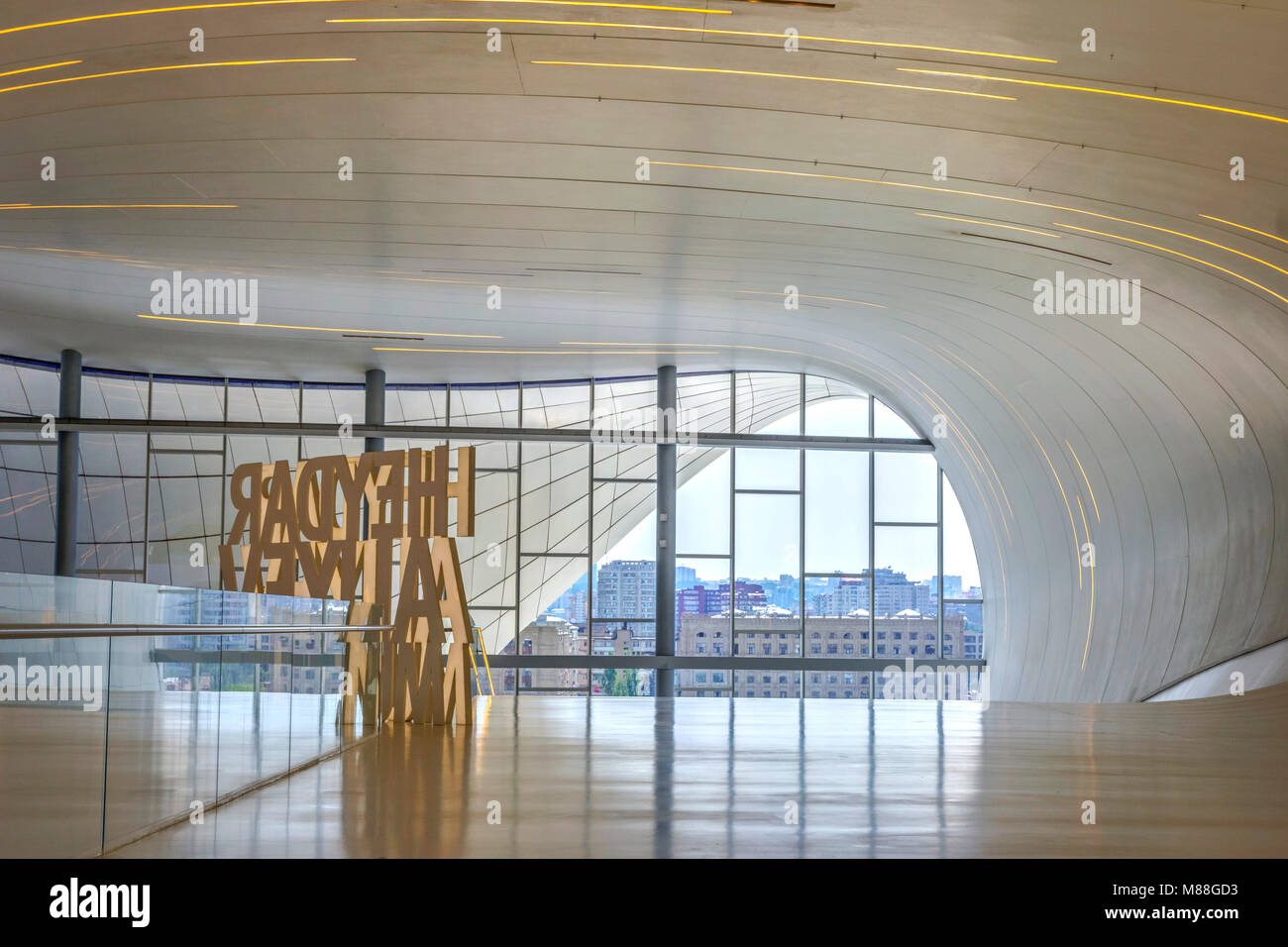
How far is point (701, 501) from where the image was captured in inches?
922

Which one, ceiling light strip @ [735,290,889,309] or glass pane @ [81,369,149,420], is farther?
glass pane @ [81,369,149,420]

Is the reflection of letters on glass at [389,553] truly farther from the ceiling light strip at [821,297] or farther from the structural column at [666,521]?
the structural column at [666,521]

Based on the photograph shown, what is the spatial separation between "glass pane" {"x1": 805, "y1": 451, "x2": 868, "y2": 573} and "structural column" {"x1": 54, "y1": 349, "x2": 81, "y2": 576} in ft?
47.2

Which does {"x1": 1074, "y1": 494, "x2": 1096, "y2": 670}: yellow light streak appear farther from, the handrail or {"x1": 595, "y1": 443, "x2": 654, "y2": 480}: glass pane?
the handrail

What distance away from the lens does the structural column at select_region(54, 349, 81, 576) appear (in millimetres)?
21453

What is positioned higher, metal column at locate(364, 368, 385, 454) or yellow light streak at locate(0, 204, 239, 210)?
yellow light streak at locate(0, 204, 239, 210)

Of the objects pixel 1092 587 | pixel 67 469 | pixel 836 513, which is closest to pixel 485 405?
pixel 836 513

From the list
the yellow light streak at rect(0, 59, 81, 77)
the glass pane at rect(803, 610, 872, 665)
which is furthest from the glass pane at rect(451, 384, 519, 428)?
the yellow light streak at rect(0, 59, 81, 77)

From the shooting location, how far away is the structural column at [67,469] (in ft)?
70.4

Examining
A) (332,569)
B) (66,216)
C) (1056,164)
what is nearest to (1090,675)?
(1056,164)

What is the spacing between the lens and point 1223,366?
41.2 ft

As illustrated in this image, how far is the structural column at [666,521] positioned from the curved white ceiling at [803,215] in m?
2.65
